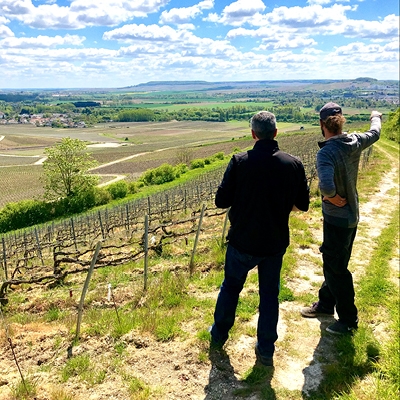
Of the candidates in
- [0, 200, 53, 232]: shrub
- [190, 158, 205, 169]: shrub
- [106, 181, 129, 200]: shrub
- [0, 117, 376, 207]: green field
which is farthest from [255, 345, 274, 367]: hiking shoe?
[190, 158, 205, 169]: shrub

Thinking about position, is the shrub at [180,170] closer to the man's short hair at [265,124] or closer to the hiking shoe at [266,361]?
the hiking shoe at [266,361]

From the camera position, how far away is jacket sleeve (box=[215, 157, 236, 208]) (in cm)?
304

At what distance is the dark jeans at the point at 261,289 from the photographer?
321cm

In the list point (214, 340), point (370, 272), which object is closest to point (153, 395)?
point (214, 340)

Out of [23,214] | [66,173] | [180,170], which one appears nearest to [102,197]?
[66,173]

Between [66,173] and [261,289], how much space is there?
40.4 meters

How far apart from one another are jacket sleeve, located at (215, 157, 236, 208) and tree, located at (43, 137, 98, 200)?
125 ft

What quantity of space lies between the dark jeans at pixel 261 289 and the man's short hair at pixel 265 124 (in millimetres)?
1084

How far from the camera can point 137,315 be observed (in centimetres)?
427

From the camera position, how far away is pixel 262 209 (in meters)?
3.00

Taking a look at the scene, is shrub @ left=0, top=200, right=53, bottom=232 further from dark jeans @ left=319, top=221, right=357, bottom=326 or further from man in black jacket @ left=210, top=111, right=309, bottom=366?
dark jeans @ left=319, top=221, right=357, bottom=326

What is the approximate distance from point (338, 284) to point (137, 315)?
236cm

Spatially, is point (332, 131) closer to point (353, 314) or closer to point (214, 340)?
point (353, 314)

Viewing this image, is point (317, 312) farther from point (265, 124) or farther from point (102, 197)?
point (102, 197)
